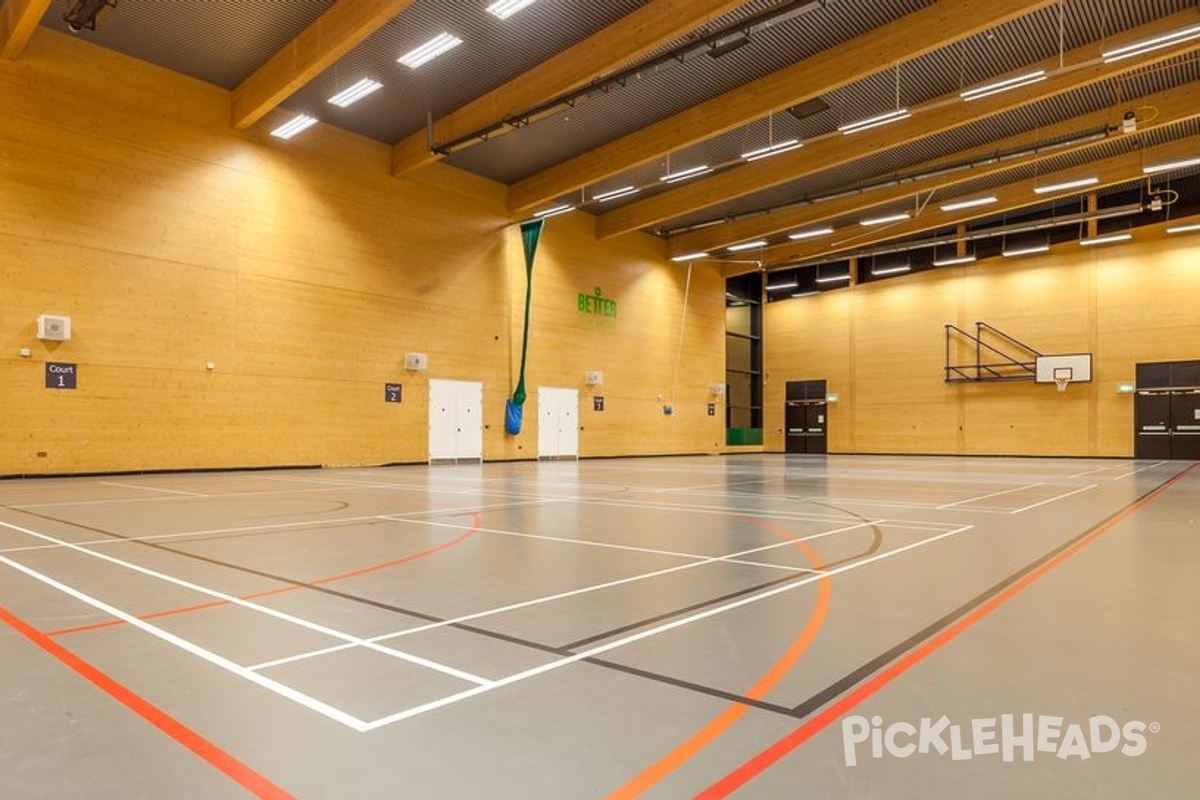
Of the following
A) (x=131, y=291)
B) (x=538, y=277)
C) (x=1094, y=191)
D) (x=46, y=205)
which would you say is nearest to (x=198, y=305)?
(x=131, y=291)

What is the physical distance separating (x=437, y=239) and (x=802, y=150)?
11056mm

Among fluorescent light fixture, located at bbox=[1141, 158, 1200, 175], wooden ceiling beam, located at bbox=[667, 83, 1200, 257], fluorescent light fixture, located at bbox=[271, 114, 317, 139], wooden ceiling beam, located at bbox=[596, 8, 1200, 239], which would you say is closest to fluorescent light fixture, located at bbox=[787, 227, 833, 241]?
wooden ceiling beam, located at bbox=[667, 83, 1200, 257]

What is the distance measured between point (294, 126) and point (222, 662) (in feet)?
53.2

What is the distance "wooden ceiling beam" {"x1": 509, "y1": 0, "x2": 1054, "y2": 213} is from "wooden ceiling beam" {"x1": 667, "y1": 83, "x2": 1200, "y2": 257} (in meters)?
7.00

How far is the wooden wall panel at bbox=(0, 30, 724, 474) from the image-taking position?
1445 cm

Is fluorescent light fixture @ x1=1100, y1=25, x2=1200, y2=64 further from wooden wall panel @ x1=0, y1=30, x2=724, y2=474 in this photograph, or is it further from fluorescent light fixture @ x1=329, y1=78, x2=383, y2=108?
wooden wall panel @ x1=0, y1=30, x2=724, y2=474

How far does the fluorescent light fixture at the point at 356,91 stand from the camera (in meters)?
15.1

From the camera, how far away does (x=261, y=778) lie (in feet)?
6.77

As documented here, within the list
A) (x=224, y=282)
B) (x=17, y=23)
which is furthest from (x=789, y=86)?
(x=17, y=23)

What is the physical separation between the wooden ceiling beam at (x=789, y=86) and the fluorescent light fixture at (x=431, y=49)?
21.9ft

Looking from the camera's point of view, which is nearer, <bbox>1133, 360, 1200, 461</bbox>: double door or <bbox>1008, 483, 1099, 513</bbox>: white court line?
<bbox>1008, 483, 1099, 513</bbox>: white court line

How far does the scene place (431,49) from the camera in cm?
1393

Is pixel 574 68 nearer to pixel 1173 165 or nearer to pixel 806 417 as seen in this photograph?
pixel 1173 165

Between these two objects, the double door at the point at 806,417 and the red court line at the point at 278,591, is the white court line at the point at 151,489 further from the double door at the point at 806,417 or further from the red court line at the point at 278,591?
the double door at the point at 806,417
